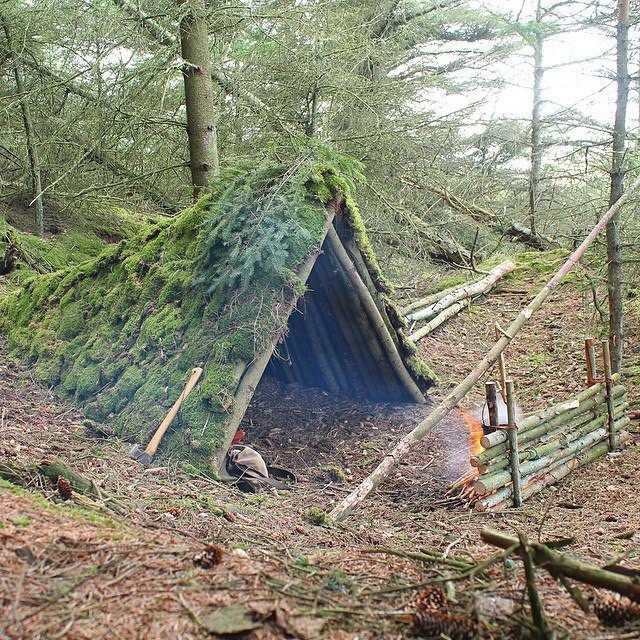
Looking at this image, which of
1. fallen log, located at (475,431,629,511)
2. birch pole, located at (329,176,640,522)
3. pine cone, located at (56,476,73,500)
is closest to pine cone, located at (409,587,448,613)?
pine cone, located at (56,476,73,500)

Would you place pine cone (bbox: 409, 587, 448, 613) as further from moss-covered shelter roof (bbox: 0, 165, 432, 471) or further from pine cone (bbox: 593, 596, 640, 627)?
moss-covered shelter roof (bbox: 0, 165, 432, 471)

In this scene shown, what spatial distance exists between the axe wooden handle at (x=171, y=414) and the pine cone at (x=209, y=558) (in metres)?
2.64

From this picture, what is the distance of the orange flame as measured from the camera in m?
5.78

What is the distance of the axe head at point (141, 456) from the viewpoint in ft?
15.5

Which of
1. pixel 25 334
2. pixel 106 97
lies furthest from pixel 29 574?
pixel 106 97

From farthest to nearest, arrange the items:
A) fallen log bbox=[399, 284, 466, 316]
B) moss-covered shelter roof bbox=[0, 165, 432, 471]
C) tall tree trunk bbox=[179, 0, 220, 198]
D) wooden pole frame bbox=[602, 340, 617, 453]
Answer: fallen log bbox=[399, 284, 466, 316]
tall tree trunk bbox=[179, 0, 220, 198]
wooden pole frame bbox=[602, 340, 617, 453]
moss-covered shelter roof bbox=[0, 165, 432, 471]

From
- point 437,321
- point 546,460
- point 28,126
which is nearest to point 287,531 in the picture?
point 546,460

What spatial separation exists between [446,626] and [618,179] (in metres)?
6.32

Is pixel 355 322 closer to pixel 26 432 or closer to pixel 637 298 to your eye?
pixel 26 432

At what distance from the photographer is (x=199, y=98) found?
7.87 metres

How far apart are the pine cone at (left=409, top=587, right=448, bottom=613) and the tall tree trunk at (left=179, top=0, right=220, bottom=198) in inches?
250

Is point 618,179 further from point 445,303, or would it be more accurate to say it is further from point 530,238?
point 530,238

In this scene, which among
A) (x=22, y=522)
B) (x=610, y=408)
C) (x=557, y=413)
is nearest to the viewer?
(x=22, y=522)

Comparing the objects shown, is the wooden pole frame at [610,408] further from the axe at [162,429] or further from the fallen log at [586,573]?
the fallen log at [586,573]
